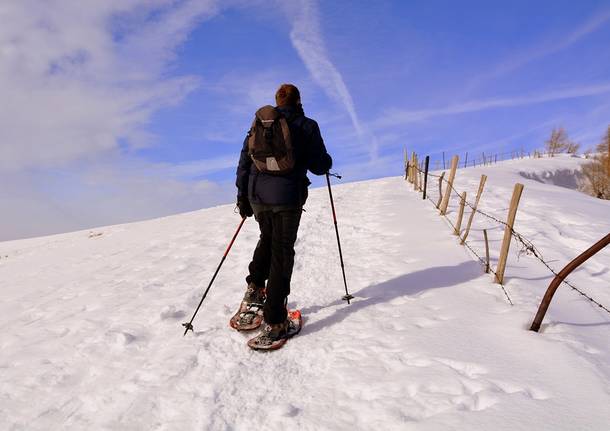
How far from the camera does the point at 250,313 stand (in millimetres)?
4137

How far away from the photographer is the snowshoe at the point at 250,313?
13.4 feet

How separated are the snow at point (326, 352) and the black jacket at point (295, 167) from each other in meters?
1.51

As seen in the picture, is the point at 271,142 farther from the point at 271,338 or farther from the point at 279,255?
the point at 271,338

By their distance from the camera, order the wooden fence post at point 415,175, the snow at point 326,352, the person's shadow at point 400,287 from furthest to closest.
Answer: the wooden fence post at point 415,175
the person's shadow at point 400,287
the snow at point 326,352

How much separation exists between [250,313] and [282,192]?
58.7 inches

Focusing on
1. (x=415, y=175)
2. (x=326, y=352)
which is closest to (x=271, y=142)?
(x=326, y=352)

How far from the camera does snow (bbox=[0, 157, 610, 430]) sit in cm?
262

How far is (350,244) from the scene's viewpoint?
8.20 m

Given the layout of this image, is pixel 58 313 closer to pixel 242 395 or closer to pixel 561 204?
pixel 242 395

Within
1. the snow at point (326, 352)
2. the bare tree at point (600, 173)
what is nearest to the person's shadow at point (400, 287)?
the snow at point (326, 352)

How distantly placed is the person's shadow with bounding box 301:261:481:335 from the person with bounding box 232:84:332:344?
0.53m

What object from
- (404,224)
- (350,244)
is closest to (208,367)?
(350,244)

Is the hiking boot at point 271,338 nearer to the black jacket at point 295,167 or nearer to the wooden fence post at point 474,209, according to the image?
the black jacket at point 295,167

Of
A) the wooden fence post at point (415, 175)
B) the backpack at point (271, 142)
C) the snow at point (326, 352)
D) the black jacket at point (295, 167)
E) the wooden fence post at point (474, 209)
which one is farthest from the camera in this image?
the wooden fence post at point (415, 175)
